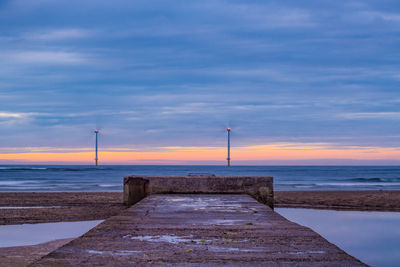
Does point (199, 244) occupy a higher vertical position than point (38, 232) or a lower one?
higher

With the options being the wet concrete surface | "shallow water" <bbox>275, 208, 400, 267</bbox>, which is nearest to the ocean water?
"shallow water" <bbox>275, 208, 400, 267</bbox>

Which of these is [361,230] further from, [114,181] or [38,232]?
[114,181]

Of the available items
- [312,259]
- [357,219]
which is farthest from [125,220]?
[357,219]

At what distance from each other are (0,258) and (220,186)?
458 centimetres

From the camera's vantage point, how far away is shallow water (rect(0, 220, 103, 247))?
35.1 feet

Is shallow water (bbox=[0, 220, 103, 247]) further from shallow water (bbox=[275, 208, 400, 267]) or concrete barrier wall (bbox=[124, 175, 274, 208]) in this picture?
shallow water (bbox=[275, 208, 400, 267])

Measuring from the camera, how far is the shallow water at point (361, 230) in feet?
30.6

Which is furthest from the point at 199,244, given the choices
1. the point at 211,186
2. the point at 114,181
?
the point at 114,181

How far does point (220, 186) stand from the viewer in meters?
10.5

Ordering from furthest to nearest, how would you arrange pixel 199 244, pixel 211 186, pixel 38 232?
pixel 38 232 < pixel 211 186 < pixel 199 244

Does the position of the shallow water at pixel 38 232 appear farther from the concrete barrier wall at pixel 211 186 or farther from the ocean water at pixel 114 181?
the ocean water at pixel 114 181

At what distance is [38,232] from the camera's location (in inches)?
475

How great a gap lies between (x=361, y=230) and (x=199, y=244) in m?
9.59

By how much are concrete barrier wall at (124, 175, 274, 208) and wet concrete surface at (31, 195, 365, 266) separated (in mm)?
4270
